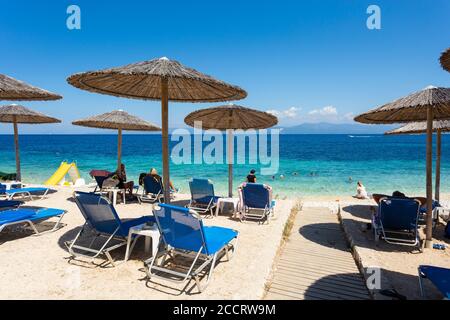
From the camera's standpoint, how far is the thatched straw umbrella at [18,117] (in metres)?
8.70

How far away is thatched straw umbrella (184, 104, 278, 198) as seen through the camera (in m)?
6.79

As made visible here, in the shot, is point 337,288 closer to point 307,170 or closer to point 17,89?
point 17,89

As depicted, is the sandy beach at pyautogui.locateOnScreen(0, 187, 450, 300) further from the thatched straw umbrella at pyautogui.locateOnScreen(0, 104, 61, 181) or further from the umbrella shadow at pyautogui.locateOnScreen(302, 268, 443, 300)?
the thatched straw umbrella at pyautogui.locateOnScreen(0, 104, 61, 181)

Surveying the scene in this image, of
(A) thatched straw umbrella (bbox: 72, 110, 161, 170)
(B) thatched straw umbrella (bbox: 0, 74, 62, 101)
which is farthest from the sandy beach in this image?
(A) thatched straw umbrella (bbox: 72, 110, 161, 170)

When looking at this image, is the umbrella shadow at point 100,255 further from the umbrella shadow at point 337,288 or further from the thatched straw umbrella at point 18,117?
the thatched straw umbrella at point 18,117

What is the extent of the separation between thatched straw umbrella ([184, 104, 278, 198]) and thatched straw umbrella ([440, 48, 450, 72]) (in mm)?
3860

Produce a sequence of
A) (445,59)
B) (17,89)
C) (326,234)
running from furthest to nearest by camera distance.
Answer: (326,234)
(17,89)
(445,59)

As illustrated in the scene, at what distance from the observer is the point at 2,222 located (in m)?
3.86

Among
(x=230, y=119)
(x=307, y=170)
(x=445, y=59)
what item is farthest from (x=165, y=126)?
(x=307, y=170)

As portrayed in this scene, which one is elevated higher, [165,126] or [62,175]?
[165,126]

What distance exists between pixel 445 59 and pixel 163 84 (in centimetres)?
346

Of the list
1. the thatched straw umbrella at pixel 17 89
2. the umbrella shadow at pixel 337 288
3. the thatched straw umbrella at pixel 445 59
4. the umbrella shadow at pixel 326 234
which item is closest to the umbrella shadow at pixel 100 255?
the umbrella shadow at pixel 337 288

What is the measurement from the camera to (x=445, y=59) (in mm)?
2848

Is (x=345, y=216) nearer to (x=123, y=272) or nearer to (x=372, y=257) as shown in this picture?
(x=372, y=257)
